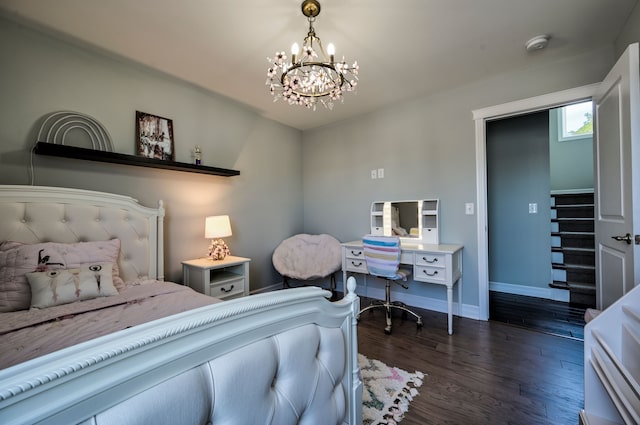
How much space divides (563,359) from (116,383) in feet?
9.19

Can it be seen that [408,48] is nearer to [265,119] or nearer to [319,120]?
[319,120]

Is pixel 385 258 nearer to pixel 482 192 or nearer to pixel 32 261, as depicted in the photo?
pixel 482 192

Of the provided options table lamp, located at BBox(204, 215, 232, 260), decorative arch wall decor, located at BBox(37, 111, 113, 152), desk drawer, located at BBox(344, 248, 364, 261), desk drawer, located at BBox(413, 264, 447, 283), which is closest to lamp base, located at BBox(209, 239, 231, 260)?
table lamp, located at BBox(204, 215, 232, 260)

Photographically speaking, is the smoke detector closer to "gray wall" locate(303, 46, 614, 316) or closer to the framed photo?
"gray wall" locate(303, 46, 614, 316)

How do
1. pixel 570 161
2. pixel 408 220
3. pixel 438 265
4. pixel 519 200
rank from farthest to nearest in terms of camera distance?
pixel 570 161
pixel 519 200
pixel 408 220
pixel 438 265

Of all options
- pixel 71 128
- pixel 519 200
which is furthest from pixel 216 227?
pixel 519 200

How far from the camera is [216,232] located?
2.83 m

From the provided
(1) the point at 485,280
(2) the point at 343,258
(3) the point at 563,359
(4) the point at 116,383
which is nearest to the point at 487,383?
Answer: (3) the point at 563,359

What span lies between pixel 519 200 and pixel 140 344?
171 inches

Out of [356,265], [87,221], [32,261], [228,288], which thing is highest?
[87,221]

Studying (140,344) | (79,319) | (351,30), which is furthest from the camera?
(351,30)

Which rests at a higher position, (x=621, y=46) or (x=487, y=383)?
(x=621, y=46)

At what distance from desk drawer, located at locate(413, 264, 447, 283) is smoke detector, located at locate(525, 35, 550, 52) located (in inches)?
78.9

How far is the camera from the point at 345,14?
6.16 feet
